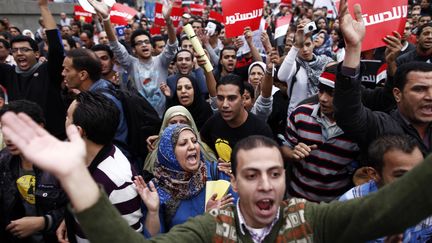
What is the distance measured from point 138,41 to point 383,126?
3442mm

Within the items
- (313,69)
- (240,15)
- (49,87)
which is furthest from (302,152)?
(240,15)

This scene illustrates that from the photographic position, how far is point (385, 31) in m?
3.29

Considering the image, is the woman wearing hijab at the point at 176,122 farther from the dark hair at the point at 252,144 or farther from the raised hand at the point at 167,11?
the raised hand at the point at 167,11

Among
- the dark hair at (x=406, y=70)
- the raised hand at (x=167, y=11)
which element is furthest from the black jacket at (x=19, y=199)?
the raised hand at (x=167, y=11)

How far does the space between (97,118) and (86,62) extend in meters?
1.27

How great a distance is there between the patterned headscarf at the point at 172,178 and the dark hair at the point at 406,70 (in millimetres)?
1231

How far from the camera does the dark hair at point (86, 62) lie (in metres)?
3.34

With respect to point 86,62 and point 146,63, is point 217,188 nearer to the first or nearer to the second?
point 86,62

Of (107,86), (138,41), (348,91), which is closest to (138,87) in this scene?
(138,41)

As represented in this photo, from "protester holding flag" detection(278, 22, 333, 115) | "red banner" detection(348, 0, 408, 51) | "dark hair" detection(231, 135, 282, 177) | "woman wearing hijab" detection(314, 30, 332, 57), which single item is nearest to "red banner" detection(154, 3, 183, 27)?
"woman wearing hijab" detection(314, 30, 332, 57)

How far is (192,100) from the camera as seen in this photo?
4.21 m

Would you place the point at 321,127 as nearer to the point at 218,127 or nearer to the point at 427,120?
the point at 427,120

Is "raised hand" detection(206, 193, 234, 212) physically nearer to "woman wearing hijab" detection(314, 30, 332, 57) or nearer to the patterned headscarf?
the patterned headscarf

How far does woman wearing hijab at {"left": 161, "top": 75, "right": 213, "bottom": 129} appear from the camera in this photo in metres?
4.16
